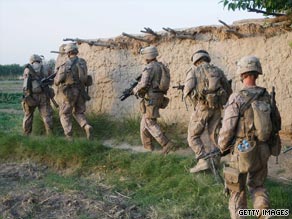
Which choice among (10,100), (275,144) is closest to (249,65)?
(275,144)

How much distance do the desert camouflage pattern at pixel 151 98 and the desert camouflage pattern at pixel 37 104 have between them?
255 cm

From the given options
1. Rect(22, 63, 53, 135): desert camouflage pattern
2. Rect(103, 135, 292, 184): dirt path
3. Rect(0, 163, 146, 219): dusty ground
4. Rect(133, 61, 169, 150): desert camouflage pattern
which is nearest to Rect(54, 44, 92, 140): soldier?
Rect(22, 63, 53, 135): desert camouflage pattern

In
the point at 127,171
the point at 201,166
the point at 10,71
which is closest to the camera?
the point at 201,166

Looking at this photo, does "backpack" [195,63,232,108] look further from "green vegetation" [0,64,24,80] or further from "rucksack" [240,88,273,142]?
"green vegetation" [0,64,24,80]

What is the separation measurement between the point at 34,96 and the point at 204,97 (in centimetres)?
437

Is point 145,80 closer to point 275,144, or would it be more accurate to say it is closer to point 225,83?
point 225,83

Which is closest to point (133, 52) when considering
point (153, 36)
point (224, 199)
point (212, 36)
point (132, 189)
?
point (153, 36)

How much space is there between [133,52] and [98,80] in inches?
42.4

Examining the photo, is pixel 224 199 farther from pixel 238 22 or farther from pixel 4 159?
pixel 4 159

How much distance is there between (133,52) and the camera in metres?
10.5

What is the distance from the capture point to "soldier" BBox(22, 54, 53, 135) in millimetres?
10039

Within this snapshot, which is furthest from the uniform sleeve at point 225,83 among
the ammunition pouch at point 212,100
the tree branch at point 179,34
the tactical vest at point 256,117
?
the tree branch at point 179,34

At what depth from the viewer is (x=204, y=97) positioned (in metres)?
7.11

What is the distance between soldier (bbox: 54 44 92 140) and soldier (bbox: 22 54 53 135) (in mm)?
635
